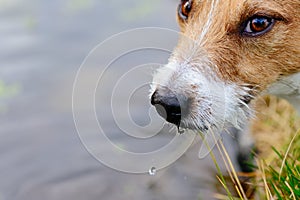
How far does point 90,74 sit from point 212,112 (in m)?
2.63

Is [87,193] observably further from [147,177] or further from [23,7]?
[23,7]

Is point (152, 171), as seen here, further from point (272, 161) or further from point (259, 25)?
point (259, 25)

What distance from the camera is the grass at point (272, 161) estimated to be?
3.81 m

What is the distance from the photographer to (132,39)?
607cm

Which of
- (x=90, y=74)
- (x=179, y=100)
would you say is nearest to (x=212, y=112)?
(x=179, y=100)

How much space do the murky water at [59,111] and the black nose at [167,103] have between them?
1422 mm

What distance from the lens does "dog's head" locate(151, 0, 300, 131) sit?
3.46 metres

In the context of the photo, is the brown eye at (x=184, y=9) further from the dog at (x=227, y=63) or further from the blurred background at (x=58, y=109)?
the blurred background at (x=58, y=109)

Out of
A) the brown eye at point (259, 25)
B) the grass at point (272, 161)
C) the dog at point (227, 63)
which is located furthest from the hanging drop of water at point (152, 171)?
the brown eye at point (259, 25)

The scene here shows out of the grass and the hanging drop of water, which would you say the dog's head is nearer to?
the grass

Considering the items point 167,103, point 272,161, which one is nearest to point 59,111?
point 272,161

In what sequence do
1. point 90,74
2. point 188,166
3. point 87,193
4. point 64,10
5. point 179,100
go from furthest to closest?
point 64,10 < point 90,74 < point 188,166 < point 87,193 < point 179,100

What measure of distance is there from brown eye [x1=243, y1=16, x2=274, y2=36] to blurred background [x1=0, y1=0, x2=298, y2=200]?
169cm

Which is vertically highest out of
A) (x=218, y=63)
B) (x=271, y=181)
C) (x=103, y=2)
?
(x=103, y=2)
